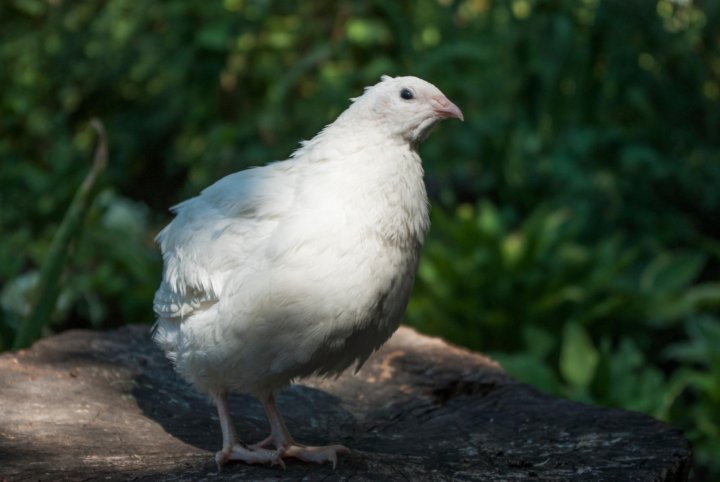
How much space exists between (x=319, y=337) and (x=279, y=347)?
11 centimetres

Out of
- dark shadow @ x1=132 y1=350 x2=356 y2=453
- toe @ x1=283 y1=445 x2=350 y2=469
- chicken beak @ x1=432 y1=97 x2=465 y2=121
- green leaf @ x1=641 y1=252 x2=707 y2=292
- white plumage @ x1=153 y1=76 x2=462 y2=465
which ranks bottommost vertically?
dark shadow @ x1=132 y1=350 x2=356 y2=453

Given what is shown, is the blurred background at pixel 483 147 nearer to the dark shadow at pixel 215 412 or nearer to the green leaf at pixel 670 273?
the green leaf at pixel 670 273

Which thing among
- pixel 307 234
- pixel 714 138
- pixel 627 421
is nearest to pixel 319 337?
pixel 307 234

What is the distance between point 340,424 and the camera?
309 centimetres

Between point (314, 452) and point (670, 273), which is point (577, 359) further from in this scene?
point (314, 452)

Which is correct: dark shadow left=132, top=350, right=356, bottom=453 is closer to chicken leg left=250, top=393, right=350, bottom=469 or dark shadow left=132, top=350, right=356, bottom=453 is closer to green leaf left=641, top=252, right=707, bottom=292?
chicken leg left=250, top=393, right=350, bottom=469

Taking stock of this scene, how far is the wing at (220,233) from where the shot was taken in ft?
8.05

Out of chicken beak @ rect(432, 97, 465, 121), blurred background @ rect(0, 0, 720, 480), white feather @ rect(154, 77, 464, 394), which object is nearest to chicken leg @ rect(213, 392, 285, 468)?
white feather @ rect(154, 77, 464, 394)

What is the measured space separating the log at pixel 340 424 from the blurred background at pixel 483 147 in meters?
0.97

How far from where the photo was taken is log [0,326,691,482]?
250 centimetres

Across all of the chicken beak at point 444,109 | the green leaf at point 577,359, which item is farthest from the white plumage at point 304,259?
the green leaf at point 577,359

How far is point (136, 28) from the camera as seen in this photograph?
21.3 ft

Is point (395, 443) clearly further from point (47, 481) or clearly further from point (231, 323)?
point (47, 481)

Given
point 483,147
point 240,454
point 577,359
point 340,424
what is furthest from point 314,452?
point 483,147
